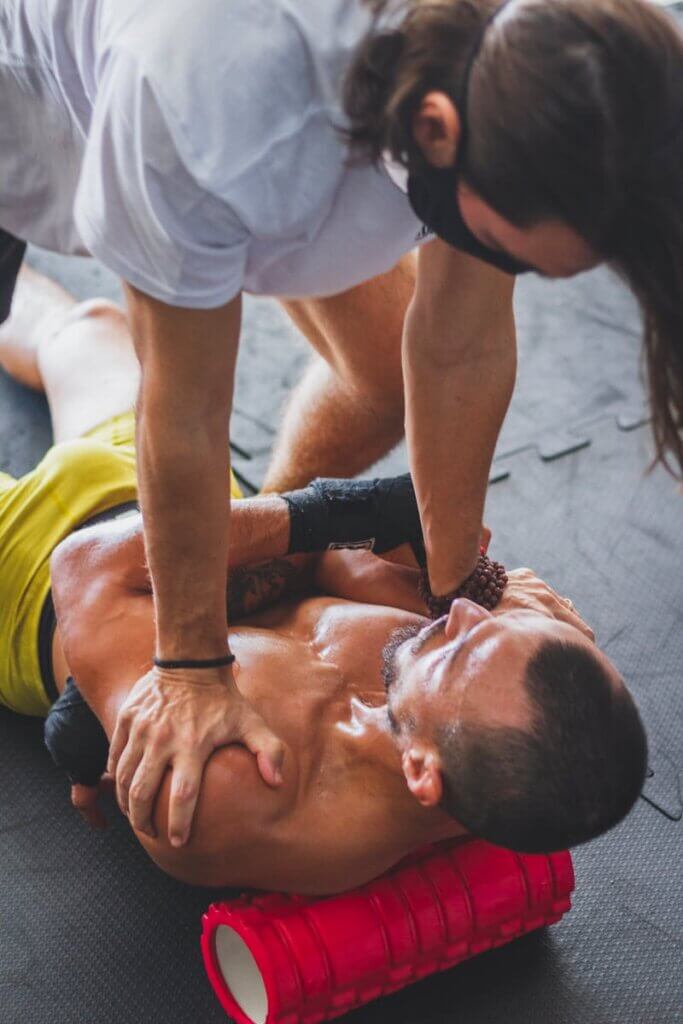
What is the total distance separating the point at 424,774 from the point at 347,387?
0.82 metres

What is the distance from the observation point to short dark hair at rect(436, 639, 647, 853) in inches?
43.7

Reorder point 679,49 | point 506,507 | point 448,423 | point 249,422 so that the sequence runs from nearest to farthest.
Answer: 1. point 679,49
2. point 448,423
3. point 506,507
4. point 249,422

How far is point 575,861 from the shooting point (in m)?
1.59

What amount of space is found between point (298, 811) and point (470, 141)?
29.6 inches

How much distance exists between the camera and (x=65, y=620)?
4.72 feet

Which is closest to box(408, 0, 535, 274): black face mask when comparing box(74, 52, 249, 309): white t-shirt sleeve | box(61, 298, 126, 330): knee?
box(74, 52, 249, 309): white t-shirt sleeve

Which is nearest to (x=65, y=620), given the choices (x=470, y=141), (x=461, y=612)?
(x=461, y=612)

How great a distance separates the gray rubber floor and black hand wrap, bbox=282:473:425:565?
0.50m

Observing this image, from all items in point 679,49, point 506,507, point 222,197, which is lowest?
point 506,507

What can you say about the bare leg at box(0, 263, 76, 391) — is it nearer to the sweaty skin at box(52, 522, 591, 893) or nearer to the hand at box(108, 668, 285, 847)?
the sweaty skin at box(52, 522, 591, 893)

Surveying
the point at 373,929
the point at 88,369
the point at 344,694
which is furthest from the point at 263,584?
the point at 88,369

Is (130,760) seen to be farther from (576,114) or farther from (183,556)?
(576,114)

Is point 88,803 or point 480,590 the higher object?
point 480,590

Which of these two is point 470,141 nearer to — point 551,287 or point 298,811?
point 298,811
